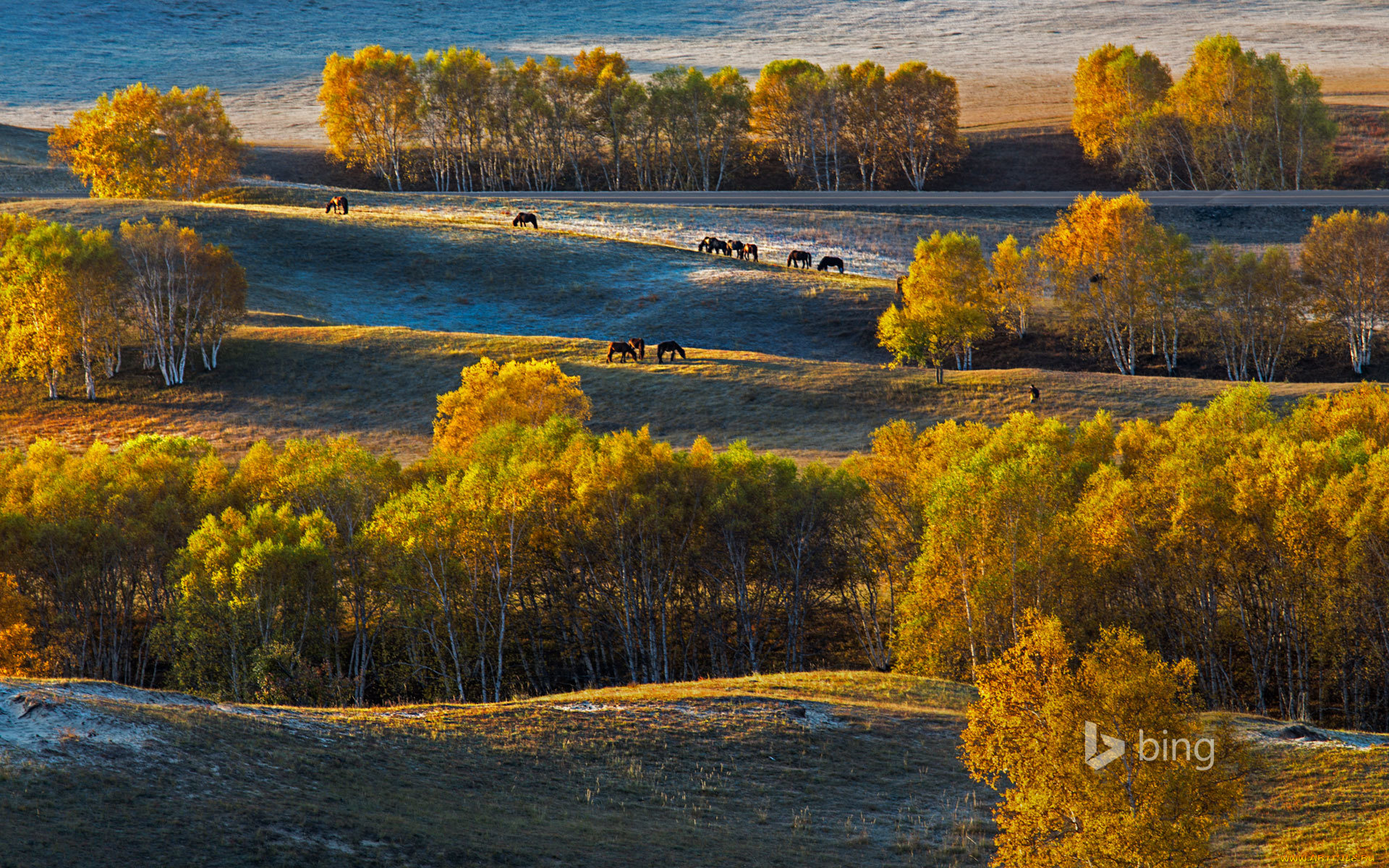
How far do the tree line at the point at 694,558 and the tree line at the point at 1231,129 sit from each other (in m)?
86.7

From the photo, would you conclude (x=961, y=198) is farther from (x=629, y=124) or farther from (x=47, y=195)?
(x=47, y=195)

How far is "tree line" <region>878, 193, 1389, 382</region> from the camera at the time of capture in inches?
3369

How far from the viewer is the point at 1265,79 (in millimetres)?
→ 127812

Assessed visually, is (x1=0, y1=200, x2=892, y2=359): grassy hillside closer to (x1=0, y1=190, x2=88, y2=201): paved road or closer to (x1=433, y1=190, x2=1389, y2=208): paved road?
(x1=0, y1=190, x2=88, y2=201): paved road

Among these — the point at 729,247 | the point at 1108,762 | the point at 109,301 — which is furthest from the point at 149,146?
the point at 1108,762

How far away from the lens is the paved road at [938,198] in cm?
11131

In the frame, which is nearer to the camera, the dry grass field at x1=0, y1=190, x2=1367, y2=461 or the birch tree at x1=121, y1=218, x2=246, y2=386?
the dry grass field at x1=0, y1=190, x2=1367, y2=461

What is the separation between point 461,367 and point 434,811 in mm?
56228

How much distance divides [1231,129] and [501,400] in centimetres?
10517

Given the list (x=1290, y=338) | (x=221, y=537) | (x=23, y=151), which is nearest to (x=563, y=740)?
(x=221, y=537)

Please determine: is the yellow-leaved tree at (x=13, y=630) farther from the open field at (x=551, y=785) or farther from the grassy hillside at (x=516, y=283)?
the grassy hillside at (x=516, y=283)

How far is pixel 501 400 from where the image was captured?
5656cm

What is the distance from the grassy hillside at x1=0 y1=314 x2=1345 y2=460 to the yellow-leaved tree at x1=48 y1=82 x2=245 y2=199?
50693mm

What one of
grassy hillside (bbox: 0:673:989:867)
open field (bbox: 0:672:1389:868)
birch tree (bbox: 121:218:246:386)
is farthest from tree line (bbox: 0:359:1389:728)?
birch tree (bbox: 121:218:246:386)
